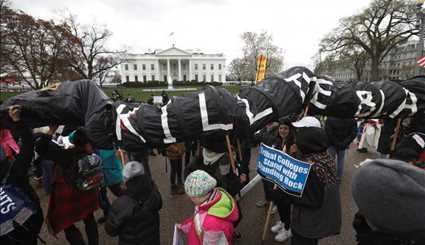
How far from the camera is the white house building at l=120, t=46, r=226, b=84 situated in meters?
78.5

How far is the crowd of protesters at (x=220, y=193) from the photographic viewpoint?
3.87 feet

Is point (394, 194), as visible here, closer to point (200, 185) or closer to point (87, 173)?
point (200, 185)

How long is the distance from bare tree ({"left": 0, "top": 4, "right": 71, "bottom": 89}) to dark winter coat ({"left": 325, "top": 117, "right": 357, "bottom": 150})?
21.9 m

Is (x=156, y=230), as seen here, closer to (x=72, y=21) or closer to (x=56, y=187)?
(x=56, y=187)

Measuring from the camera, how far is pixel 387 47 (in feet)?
101

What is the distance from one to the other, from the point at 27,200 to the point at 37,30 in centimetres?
2563

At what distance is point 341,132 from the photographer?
493cm

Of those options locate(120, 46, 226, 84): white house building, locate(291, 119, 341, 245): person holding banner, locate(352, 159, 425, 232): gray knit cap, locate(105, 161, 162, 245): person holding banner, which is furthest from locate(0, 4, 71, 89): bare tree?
locate(120, 46, 226, 84): white house building

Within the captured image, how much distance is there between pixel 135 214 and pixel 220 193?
87 centimetres

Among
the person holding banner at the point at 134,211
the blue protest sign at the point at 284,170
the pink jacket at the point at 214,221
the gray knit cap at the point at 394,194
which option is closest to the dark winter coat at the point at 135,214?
the person holding banner at the point at 134,211

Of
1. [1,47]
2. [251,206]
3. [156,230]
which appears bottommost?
[251,206]

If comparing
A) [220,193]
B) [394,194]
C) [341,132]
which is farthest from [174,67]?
[394,194]

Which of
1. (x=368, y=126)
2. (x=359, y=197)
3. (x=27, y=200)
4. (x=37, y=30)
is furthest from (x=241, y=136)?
(x=37, y=30)

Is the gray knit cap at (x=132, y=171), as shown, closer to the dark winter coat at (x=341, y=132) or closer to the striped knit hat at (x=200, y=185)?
the striped knit hat at (x=200, y=185)
